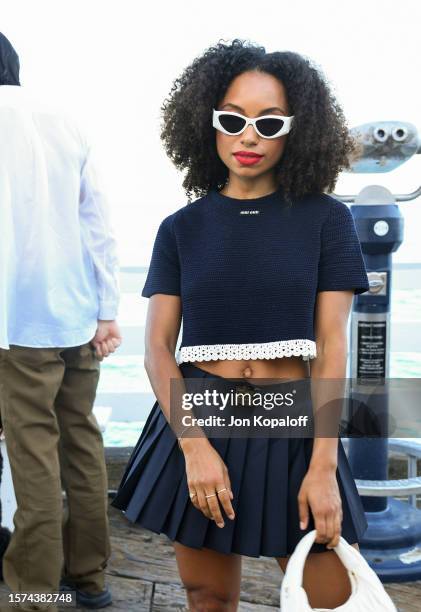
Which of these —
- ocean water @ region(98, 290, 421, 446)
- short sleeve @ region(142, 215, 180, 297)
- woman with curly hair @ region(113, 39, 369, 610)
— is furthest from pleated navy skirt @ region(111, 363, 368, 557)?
ocean water @ region(98, 290, 421, 446)

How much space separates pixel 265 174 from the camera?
57.7 inches

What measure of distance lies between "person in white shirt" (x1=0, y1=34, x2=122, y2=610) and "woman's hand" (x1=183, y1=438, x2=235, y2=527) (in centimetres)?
84

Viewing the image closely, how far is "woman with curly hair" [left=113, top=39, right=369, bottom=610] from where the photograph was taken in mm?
1357

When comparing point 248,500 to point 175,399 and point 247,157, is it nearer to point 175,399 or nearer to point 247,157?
point 175,399

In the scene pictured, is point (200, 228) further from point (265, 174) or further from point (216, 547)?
point (216, 547)

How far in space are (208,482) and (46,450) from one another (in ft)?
2.99

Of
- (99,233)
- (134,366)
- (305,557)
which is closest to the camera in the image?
(305,557)

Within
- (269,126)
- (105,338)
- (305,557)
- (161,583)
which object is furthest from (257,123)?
(161,583)

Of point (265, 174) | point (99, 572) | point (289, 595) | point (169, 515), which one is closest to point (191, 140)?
point (265, 174)

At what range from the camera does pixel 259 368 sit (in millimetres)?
1406

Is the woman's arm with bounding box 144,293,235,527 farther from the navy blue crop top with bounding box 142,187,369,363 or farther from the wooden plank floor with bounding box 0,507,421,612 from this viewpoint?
the wooden plank floor with bounding box 0,507,421,612

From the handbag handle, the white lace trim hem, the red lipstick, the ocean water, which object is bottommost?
the ocean water

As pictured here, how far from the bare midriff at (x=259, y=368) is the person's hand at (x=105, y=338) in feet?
2.88

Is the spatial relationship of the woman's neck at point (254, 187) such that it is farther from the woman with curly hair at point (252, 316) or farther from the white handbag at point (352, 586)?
the white handbag at point (352, 586)
